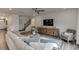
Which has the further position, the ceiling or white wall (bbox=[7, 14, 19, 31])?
white wall (bbox=[7, 14, 19, 31])

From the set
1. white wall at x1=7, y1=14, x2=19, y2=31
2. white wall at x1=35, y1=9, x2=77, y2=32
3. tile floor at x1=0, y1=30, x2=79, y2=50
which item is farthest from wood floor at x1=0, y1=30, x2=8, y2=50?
white wall at x1=35, y1=9, x2=77, y2=32

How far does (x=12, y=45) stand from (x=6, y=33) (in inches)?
8.7

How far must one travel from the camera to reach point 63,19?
176cm

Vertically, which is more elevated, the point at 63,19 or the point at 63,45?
the point at 63,19

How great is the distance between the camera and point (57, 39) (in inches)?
69.5

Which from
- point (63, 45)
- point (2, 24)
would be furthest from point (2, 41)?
point (63, 45)

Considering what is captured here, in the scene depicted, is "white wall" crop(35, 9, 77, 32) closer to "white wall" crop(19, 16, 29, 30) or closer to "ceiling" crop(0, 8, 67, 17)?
"ceiling" crop(0, 8, 67, 17)

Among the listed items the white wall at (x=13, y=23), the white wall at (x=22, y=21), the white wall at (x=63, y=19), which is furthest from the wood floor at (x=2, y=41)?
the white wall at (x=63, y=19)

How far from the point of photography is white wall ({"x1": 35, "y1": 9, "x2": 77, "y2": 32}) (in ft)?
5.55

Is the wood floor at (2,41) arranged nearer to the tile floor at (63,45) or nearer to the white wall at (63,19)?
the tile floor at (63,45)

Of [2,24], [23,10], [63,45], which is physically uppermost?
[23,10]

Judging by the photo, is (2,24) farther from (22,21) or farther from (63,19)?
(63,19)
